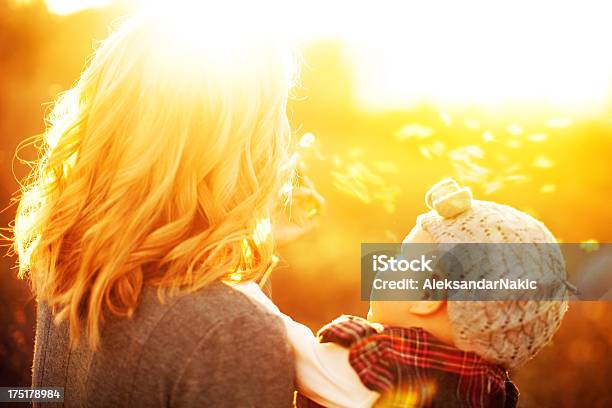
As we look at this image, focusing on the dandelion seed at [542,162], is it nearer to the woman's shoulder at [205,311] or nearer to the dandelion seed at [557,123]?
the dandelion seed at [557,123]

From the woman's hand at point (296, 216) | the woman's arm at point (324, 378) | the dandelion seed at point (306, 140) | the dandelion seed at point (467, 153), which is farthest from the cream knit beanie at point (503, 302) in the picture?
the dandelion seed at point (306, 140)

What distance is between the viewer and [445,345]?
48.5 inches

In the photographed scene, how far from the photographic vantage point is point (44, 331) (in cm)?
124

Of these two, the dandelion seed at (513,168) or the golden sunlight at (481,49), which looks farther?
the dandelion seed at (513,168)

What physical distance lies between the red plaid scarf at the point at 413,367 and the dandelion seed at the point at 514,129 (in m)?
1.50

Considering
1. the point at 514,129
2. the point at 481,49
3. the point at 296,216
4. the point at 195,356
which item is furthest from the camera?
the point at 514,129

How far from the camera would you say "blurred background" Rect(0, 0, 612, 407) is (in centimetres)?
246

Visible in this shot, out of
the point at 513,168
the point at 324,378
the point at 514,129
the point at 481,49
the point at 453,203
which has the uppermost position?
the point at 481,49

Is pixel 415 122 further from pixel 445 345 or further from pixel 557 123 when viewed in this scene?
pixel 445 345

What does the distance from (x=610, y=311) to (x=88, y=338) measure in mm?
3083

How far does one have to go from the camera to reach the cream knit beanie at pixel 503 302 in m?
1.18

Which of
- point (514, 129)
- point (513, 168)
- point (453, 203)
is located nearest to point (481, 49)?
point (514, 129)

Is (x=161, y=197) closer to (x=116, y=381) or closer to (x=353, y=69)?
(x=116, y=381)

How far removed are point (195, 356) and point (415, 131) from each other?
2.06 m
